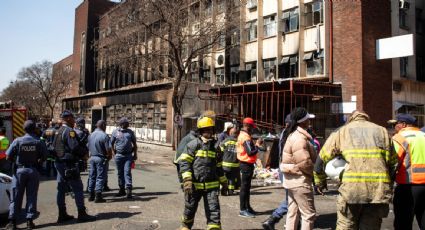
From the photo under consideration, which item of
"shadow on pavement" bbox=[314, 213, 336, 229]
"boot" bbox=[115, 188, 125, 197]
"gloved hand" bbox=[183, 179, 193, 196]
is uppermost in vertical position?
"gloved hand" bbox=[183, 179, 193, 196]

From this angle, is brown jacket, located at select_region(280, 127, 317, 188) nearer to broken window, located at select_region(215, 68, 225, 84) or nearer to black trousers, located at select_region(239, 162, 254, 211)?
black trousers, located at select_region(239, 162, 254, 211)

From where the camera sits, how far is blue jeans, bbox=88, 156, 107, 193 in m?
9.02

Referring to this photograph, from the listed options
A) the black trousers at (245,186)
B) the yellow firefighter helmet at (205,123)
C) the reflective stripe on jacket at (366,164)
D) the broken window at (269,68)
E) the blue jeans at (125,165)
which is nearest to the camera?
the reflective stripe on jacket at (366,164)

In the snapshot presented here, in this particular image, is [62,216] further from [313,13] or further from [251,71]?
[251,71]

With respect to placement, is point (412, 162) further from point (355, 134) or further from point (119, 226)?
point (119, 226)

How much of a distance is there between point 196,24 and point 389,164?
804 inches

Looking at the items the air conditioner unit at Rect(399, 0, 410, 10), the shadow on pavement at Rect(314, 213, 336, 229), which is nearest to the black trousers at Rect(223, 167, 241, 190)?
the shadow on pavement at Rect(314, 213, 336, 229)

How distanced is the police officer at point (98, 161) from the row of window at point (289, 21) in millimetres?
17793

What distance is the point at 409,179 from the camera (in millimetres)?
5227

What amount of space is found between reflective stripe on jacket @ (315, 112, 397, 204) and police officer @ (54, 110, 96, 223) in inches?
192

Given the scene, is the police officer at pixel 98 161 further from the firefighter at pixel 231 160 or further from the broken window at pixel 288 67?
the broken window at pixel 288 67

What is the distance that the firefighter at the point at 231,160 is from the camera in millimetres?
9766

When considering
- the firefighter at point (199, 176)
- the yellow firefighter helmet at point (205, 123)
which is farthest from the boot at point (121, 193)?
the yellow firefighter helmet at point (205, 123)

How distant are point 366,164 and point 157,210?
5134 millimetres
